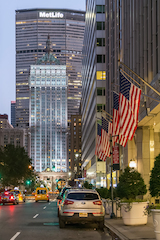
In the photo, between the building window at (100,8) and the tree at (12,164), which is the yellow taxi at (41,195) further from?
the tree at (12,164)

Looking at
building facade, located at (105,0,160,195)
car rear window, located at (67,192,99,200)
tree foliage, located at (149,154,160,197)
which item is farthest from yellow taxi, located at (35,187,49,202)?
tree foliage, located at (149,154,160,197)

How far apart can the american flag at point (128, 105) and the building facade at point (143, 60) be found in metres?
1.67

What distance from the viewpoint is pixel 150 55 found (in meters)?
26.6

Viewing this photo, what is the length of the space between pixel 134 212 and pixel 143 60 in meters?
15.1

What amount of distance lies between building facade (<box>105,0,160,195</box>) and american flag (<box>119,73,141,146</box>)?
1673 millimetres

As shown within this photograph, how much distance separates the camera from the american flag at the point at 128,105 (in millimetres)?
19594

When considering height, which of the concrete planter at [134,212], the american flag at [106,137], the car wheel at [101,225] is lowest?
the car wheel at [101,225]

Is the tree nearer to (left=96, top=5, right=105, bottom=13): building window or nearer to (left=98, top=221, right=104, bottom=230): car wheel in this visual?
(left=96, top=5, right=105, bottom=13): building window

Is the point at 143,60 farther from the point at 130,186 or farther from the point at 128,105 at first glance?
the point at 130,186

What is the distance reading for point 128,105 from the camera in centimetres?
2145

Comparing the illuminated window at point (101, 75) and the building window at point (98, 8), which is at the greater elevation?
the building window at point (98, 8)

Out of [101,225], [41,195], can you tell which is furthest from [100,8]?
[101,225]

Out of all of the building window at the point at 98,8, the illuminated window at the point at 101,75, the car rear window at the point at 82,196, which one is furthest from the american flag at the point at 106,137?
the building window at the point at 98,8

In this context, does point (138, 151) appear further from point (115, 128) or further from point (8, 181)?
point (8, 181)
